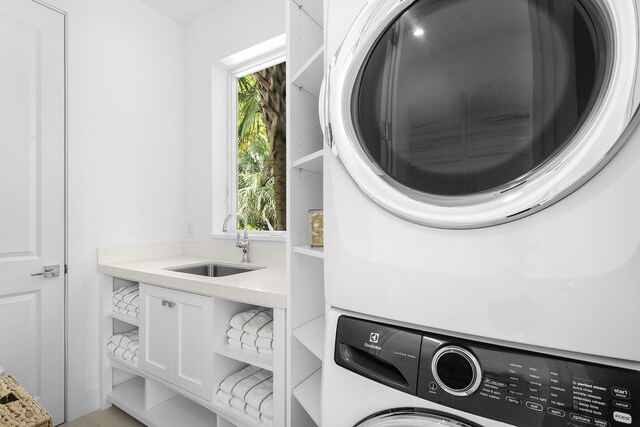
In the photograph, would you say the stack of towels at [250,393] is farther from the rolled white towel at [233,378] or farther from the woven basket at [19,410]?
the woven basket at [19,410]

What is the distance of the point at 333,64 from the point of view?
2.53 ft

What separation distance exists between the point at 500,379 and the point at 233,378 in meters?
1.35

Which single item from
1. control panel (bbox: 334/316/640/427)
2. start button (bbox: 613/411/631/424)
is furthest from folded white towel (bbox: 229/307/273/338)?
start button (bbox: 613/411/631/424)

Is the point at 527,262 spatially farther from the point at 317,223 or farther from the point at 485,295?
the point at 317,223

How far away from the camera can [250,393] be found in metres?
1.45

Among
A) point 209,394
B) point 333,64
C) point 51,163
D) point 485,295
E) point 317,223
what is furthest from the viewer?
point 51,163

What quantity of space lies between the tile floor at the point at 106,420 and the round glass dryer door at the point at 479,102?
2.21 metres

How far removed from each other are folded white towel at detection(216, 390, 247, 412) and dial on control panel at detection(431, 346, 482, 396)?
1.15 metres

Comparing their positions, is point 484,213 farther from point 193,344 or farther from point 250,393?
point 193,344

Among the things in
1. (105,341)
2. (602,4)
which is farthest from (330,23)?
(105,341)

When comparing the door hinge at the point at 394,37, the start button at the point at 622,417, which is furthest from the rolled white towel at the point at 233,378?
the door hinge at the point at 394,37

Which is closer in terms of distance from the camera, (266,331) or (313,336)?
(313,336)

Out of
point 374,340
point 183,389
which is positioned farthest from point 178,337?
point 374,340

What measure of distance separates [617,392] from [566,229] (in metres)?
0.25
